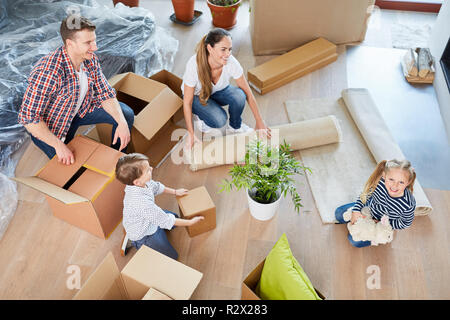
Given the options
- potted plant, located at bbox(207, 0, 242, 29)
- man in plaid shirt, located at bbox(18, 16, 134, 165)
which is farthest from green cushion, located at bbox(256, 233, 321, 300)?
potted plant, located at bbox(207, 0, 242, 29)

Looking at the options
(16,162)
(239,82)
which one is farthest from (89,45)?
(16,162)

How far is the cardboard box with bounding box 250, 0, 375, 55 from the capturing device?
3029 millimetres

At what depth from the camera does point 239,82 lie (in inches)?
94.0

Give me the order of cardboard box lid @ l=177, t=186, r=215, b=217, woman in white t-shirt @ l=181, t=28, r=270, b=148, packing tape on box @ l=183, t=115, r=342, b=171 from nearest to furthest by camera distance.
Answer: cardboard box lid @ l=177, t=186, r=215, b=217 < woman in white t-shirt @ l=181, t=28, r=270, b=148 < packing tape on box @ l=183, t=115, r=342, b=171

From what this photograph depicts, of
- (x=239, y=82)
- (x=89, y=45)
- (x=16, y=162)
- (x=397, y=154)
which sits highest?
(x=89, y=45)

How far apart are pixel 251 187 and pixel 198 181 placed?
1.75 feet

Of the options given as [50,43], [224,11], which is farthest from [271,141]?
[50,43]

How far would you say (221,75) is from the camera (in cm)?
235

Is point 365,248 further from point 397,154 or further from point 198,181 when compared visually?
point 198,181

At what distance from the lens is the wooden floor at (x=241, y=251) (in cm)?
190

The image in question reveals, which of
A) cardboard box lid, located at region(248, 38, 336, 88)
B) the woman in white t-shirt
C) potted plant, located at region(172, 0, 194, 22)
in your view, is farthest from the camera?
potted plant, located at region(172, 0, 194, 22)

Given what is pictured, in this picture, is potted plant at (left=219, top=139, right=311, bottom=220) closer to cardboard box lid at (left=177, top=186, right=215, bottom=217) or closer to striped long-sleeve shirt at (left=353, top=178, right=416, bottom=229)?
cardboard box lid at (left=177, top=186, right=215, bottom=217)

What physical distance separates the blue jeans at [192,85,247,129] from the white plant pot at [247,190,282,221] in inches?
24.8

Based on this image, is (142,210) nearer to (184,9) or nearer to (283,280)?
(283,280)
